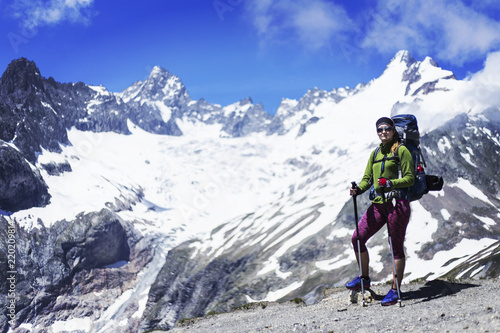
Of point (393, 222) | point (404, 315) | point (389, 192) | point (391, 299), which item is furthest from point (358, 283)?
point (389, 192)

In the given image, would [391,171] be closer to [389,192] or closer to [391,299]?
[389,192]

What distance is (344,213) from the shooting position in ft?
564

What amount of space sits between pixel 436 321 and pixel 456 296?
3.34 metres

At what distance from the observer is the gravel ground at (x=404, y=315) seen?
9494mm

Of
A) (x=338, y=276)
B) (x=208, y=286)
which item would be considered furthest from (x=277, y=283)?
(x=208, y=286)

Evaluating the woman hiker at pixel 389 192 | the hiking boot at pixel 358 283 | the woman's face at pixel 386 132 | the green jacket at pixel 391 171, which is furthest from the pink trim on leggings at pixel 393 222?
the woman's face at pixel 386 132

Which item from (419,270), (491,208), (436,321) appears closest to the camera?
(436,321)

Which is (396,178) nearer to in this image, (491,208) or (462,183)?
(491,208)

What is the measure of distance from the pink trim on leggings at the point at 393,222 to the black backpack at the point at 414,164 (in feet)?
0.96

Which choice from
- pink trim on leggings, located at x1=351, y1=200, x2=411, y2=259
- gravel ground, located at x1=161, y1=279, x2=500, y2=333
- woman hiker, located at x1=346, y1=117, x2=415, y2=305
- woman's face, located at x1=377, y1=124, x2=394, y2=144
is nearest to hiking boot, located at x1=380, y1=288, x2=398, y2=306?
woman hiker, located at x1=346, y1=117, x2=415, y2=305

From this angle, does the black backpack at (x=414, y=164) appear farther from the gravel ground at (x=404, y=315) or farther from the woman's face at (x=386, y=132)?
the gravel ground at (x=404, y=315)

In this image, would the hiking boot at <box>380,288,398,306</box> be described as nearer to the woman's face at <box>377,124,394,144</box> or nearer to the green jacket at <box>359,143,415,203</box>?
the green jacket at <box>359,143,415,203</box>

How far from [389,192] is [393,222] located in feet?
2.99

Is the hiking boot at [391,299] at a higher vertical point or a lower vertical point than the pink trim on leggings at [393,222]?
lower
